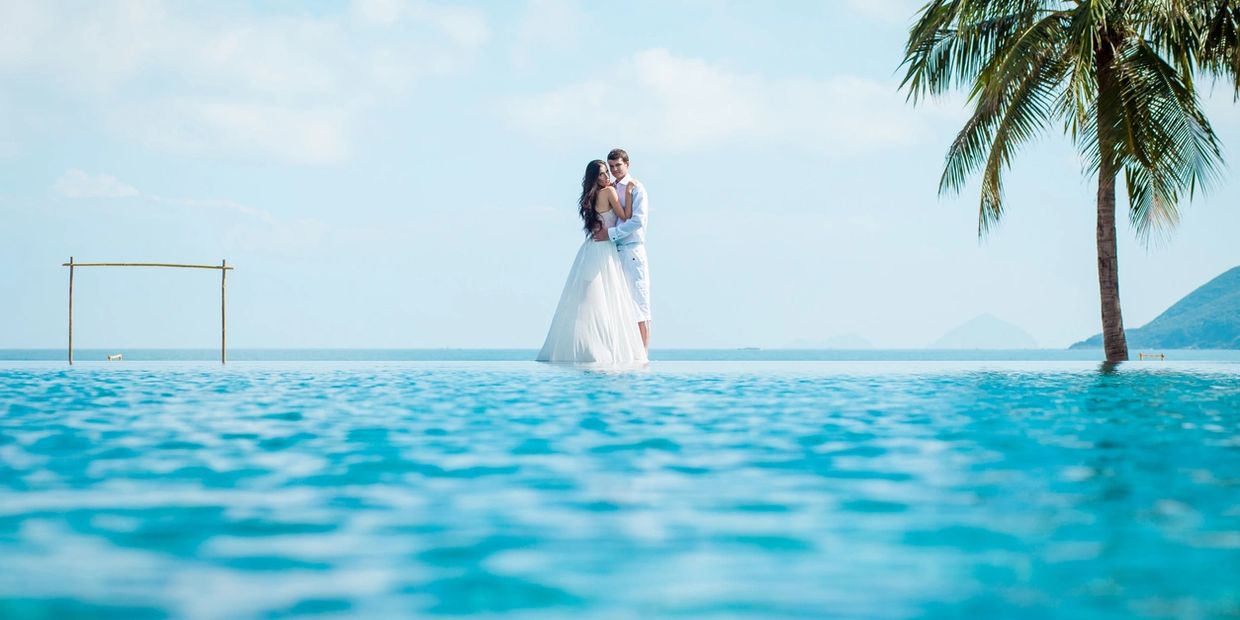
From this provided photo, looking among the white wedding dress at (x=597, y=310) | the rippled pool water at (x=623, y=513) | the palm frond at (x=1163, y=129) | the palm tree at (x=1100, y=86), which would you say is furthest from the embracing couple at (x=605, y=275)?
the palm frond at (x=1163, y=129)

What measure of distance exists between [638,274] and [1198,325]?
408 ft

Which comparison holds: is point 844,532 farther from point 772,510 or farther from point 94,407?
point 94,407

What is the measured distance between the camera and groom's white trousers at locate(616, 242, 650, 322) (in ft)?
42.9

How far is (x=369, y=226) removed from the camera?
73.2 metres

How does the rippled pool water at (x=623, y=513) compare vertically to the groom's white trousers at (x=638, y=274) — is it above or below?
below

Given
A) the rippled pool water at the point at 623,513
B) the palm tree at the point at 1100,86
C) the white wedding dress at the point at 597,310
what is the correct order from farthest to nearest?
the palm tree at the point at 1100,86 < the white wedding dress at the point at 597,310 < the rippled pool water at the point at 623,513

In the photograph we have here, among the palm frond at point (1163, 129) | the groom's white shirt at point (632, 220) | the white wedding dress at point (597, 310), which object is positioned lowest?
the white wedding dress at point (597, 310)

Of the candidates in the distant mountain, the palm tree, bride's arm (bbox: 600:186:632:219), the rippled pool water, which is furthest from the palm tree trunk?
the distant mountain

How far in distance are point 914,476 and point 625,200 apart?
9376 mm

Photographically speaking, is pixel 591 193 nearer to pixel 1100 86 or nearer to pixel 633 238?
pixel 633 238

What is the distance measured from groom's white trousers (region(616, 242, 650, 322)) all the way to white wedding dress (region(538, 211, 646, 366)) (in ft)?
0.62

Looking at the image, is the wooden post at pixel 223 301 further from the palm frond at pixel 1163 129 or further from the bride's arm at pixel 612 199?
the palm frond at pixel 1163 129

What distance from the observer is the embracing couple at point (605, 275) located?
12.6 m

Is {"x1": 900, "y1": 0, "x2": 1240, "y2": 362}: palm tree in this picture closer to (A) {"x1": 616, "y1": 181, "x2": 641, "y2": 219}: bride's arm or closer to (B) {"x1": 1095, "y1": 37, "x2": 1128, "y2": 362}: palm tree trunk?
(B) {"x1": 1095, "y1": 37, "x2": 1128, "y2": 362}: palm tree trunk
